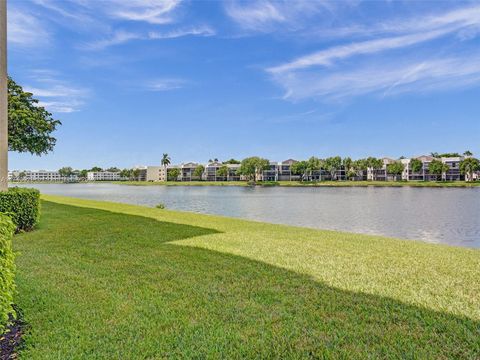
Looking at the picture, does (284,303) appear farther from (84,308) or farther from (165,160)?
(165,160)

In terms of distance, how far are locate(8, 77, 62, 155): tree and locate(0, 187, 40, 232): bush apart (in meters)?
12.5

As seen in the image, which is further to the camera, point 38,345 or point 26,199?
point 26,199

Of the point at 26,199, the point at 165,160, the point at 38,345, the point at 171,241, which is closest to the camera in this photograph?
the point at 38,345

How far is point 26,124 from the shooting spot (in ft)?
72.3

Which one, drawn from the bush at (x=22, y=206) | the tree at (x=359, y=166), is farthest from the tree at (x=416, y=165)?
the bush at (x=22, y=206)

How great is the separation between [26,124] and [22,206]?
47.1 feet

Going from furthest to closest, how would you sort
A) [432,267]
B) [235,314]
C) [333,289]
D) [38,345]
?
1. [432,267]
2. [333,289]
3. [235,314]
4. [38,345]

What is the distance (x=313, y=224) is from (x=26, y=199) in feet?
46.6

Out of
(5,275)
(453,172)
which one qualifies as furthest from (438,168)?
(5,275)

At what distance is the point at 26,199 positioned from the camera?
10.2m

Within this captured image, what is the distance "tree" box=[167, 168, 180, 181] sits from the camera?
15150cm

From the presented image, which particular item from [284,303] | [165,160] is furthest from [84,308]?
[165,160]

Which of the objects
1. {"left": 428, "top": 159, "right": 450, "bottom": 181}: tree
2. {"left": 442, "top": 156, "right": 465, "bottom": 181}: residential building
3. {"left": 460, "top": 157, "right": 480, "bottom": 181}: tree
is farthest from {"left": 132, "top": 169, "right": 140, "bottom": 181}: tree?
{"left": 460, "top": 157, "right": 480, "bottom": 181}: tree

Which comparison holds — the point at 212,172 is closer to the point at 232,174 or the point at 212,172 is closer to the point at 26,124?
the point at 232,174
